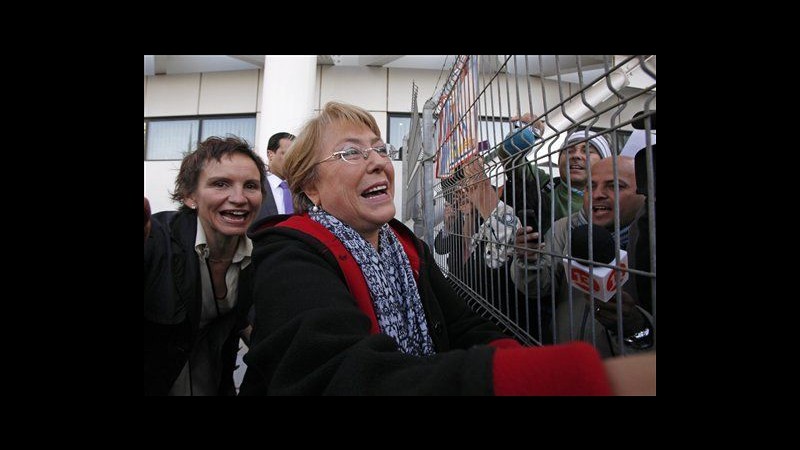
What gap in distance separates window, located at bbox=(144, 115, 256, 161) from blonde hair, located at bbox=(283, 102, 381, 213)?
259 inches

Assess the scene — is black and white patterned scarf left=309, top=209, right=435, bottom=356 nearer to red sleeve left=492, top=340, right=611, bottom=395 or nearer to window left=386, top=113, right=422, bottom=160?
red sleeve left=492, top=340, right=611, bottom=395

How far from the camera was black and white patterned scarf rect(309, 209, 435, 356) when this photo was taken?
3.53 feet

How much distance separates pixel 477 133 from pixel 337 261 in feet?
3.24

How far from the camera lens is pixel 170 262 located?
54.4 inches

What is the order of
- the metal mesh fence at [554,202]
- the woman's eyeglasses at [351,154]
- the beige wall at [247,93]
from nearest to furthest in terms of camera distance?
1. the metal mesh fence at [554,202]
2. the woman's eyeglasses at [351,154]
3. the beige wall at [247,93]

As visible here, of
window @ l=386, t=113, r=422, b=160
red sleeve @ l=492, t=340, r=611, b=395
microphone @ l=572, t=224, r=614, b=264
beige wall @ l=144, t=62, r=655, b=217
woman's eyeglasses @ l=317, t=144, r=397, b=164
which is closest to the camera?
red sleeve @ l=492, t=340, r=611, b=395

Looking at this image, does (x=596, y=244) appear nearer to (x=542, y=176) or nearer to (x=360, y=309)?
(x=360, y=309)

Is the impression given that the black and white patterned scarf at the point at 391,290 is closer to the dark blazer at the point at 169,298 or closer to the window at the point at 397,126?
the dark blazer at the point at 169,298

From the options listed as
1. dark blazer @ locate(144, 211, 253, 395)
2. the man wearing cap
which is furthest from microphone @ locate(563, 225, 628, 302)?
dark blazer @ locate(144, 211, 253, 395)

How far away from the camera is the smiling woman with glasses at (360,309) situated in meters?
0.50

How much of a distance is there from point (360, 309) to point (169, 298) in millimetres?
877

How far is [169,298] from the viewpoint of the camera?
136cm

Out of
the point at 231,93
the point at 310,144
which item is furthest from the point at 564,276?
the point at 231,93

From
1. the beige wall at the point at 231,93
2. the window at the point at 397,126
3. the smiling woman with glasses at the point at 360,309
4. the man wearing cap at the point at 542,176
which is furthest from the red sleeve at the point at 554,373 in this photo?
the beige wall at the point at 231,93
